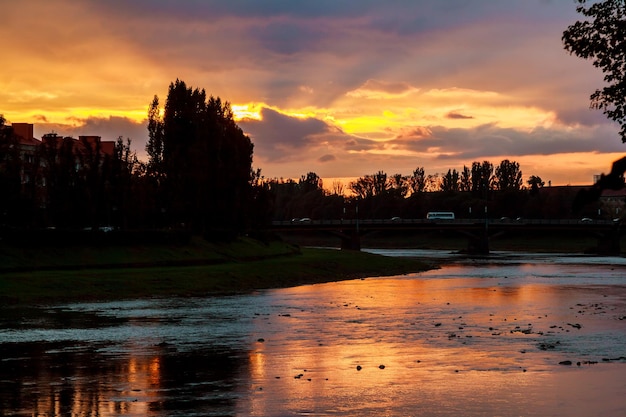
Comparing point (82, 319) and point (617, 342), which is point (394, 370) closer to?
point (617, 342)

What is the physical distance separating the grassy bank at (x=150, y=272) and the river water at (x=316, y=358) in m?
4.95

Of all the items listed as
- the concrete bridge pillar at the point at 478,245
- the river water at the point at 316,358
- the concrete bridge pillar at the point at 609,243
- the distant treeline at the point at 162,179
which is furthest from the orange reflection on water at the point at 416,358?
the concrete bridge pillar at the point at 609,243

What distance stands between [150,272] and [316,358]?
1657 inches

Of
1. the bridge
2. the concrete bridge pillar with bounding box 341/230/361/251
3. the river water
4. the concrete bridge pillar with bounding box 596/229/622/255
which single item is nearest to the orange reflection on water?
the river water

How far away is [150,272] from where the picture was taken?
232ft

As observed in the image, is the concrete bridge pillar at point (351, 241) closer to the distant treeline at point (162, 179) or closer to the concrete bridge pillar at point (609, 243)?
the concrete bridge pillar at point (609, 243)

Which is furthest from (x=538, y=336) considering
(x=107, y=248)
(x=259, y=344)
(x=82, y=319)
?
(x=107, y=248)

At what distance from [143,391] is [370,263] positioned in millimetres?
83116

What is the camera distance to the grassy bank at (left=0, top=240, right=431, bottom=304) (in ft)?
191

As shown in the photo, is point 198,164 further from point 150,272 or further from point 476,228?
point 476,228

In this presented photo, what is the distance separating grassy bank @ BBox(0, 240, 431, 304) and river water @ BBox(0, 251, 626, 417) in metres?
4.95

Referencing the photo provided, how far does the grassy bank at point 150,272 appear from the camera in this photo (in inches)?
2290

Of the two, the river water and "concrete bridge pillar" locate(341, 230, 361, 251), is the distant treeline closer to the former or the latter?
the river water

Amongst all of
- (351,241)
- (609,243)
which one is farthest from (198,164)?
(609,243)
